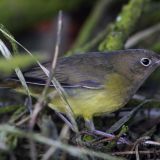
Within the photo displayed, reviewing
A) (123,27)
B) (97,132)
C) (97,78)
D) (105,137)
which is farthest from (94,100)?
(123,27)

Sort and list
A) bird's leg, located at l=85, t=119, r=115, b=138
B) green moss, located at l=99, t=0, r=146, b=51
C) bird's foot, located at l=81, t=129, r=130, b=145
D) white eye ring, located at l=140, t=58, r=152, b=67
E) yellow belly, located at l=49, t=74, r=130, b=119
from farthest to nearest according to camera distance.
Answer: green moss, located at l=99, t=0, r=146, b=51, white eye ring, located at l=140, t=58, r=152, b=67, yellow belly, located at l=49, t=74, r=130, b=119, bird's leg, located at l=85, t=119, r=115, b=138, bird's foot, located at l=81, t=129, r=130, b=145

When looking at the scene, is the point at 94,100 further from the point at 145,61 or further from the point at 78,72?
the point at 145,61

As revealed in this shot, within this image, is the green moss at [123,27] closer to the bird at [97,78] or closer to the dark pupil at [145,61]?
the bird at [97,78]

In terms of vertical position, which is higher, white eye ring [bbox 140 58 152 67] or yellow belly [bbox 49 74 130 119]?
white eye ring [bbox 140 58 152 67]

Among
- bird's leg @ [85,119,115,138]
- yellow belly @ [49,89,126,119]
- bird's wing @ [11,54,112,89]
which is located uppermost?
bird's wing @ [11,54,112,89]

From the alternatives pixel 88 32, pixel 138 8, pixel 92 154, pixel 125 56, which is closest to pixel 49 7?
pixel 88 32

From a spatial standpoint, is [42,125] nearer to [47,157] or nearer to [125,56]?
[47,157]

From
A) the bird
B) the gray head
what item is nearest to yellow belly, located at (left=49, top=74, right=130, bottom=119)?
the bird

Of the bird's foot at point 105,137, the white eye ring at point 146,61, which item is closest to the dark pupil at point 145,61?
the white eye ring at point 146,61

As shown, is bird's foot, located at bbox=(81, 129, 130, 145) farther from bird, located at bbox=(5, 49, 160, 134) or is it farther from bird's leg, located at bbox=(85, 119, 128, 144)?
bird, located at bbox=(5, 49, 160, 134)

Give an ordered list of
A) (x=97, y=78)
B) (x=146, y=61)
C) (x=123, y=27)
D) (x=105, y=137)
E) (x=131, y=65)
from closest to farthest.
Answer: (x=105, y=137), (x=97, y=78), (x=146, y=61), (x=131, y=65), (x=123, y=27)
